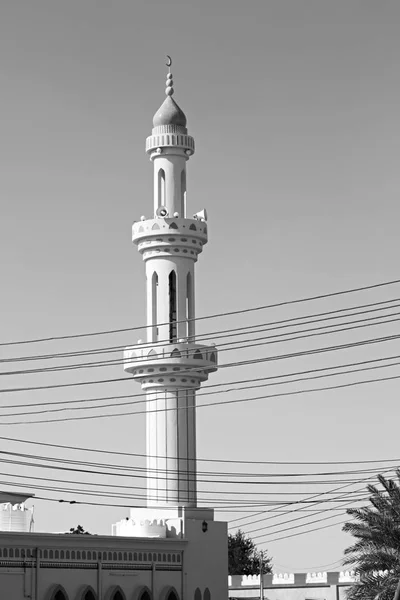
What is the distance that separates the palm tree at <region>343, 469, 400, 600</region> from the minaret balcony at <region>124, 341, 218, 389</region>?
10.2m

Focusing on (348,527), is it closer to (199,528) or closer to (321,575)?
(199,528)

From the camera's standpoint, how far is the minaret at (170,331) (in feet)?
191

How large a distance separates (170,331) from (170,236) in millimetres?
4089

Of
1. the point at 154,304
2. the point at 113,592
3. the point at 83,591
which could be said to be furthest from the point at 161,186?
the point at 83,591

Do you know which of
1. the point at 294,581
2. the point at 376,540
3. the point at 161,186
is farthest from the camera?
the point at 294,581

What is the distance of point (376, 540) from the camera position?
167 feet

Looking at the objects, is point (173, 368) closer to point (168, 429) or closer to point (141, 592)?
point (168, 429)

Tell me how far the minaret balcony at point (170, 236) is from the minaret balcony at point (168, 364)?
4126mm

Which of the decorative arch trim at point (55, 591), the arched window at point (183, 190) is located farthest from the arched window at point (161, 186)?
the decorative arch trim at point (55, 591)

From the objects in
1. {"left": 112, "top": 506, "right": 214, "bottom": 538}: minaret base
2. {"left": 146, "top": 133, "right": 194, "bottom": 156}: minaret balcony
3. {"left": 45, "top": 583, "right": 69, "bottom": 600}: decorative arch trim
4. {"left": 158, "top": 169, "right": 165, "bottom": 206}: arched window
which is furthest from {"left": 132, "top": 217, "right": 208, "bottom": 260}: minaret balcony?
{"left": 45, "top": 583, "right": 69, "bottom": 600}: decorative arch trim

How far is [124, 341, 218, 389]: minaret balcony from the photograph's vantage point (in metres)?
57.9

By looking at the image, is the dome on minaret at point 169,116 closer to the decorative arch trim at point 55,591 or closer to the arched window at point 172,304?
the arched window at point 172,304

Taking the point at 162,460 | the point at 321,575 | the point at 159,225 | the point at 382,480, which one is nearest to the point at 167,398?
the point at 162,460

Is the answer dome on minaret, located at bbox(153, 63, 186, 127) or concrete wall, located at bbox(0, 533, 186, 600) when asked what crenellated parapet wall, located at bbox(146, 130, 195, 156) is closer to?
dome on minaret, located at bbox(153, 63, 186, 127)
